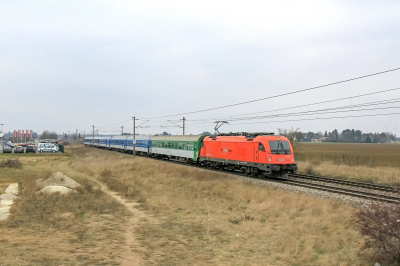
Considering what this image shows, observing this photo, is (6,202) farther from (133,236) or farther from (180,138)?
(180,138)

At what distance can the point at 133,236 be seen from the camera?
34.1 ft

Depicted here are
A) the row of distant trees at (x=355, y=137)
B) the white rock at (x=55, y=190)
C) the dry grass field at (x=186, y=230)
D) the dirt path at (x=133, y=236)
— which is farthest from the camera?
the row of distant trees at (x=355, y=137)

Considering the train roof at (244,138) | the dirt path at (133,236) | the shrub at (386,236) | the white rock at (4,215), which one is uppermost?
the train roof at (244,138)

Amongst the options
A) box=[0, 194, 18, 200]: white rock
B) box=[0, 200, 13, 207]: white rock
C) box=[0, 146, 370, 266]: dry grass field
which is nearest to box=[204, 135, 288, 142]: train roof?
box=[0, 146, 370, 266]: dry grass field

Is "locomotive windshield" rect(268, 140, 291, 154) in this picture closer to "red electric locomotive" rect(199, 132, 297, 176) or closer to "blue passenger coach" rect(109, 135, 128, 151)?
"red electric locomotive" rect(199, 132, 297, 176)

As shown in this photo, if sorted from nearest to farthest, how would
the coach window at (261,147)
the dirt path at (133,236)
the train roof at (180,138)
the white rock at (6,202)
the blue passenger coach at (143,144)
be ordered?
the dirt path at (133,236) < the white rock at (6,202) < the coach window at (261,147) < the train roof at (180,138) < the blue passenger coach at (143,144)

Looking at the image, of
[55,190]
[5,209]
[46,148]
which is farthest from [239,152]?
[46,148]

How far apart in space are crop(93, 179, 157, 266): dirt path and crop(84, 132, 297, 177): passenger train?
9.83 meters

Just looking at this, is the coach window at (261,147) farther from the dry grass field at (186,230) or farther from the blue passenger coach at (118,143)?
the blue passenger coach at (118,143)

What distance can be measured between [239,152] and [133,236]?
605 inches

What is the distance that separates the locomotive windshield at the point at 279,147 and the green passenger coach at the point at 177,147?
1162 cm

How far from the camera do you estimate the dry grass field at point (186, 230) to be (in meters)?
8.20

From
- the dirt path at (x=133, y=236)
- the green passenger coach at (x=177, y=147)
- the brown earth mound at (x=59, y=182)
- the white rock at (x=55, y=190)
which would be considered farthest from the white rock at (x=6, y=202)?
the green passenger coach at (x=177, y=147)

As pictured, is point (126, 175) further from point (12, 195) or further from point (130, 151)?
point (130, 151)
